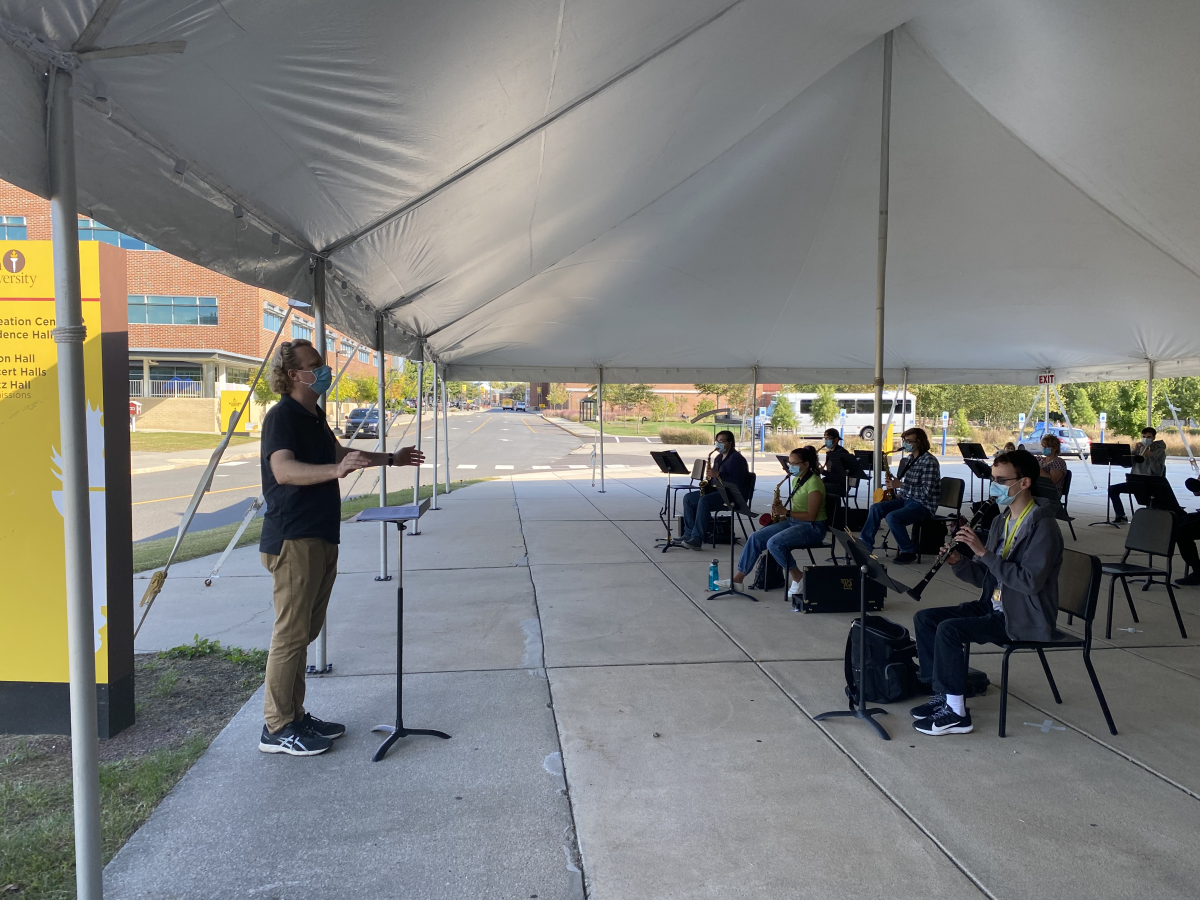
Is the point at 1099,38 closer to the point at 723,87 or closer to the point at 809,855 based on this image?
the point at 723,87

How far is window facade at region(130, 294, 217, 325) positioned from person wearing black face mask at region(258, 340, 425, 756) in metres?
36.2

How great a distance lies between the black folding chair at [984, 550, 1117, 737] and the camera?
140 inches

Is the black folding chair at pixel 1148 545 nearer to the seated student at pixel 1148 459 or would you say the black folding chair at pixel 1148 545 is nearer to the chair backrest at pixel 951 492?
the chair backrest at pixel 951 492

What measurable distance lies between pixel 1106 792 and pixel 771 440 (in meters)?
32.4

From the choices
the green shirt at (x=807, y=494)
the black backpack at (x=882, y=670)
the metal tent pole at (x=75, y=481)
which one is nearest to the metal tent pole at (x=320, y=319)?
the metal tent pole at (x=75, y=481)

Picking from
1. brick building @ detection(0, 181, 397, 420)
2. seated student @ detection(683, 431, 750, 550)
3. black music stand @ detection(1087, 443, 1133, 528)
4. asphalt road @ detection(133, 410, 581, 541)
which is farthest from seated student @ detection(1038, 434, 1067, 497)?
brick building @ detection(0, 181, 397, 420)

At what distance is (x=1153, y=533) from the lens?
5.69 metres

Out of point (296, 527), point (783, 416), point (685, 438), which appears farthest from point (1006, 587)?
point (783, 416)

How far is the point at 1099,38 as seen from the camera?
5117 millimetres

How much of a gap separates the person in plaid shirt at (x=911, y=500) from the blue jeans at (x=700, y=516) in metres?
1.78

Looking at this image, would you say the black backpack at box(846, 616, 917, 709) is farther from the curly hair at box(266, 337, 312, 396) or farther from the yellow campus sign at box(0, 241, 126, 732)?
the yellow campus sign at box(0, 241, 126, 732)

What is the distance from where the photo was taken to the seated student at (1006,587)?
350 cm

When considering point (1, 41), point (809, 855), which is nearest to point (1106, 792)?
point (809, 855)

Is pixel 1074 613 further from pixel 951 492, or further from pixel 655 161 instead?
pixel 951 492
